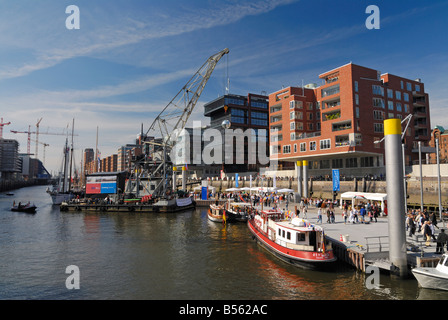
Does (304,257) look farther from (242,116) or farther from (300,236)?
(242,116)

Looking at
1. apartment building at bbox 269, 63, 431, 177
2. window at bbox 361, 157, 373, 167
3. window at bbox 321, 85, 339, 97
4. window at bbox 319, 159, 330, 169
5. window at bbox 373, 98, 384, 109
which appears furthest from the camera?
window at bbox 319, 159, 330, 169

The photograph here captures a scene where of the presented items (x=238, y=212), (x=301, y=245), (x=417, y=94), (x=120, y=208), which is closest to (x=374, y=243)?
(x=301, y=245)

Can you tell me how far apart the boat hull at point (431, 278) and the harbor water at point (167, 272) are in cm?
39

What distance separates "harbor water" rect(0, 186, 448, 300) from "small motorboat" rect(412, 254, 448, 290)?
0.44 m

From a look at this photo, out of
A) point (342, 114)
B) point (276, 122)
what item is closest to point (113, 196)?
point (276, 122)

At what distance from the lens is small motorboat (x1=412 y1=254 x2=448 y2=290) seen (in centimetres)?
1721

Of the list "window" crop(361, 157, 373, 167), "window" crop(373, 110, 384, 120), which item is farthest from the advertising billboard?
"window" crop(373, 110, 384, 120)

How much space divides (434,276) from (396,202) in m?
4.82

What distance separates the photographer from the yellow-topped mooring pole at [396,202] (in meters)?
19.7

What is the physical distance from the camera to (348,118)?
63.1 m

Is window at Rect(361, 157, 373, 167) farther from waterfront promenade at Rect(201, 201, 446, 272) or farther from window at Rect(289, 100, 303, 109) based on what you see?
waterfront promenade at Rect(201, 201, 446, 272)

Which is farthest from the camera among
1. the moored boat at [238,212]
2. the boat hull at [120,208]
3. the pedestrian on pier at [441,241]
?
the boat hull at [120,208]

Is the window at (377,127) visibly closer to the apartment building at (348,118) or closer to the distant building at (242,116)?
the apartment building at (348,118)

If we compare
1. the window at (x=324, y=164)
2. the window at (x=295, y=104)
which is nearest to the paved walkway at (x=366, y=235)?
the window at (x=324, y=164)
